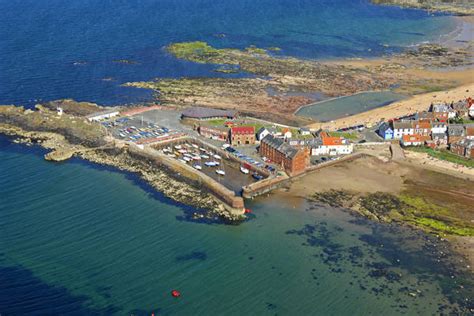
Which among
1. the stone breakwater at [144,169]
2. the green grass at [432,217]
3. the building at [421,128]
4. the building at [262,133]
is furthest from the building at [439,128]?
the stone breakwater at [144,169]

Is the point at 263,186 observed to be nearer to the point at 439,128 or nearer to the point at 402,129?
the point at 402,129

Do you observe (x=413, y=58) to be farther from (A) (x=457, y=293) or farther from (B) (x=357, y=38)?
(A) (x=457, y=293)

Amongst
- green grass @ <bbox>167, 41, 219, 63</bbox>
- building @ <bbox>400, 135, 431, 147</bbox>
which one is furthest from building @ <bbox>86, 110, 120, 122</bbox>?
building @ <bbox>400, 135, 431, 147</bbox>

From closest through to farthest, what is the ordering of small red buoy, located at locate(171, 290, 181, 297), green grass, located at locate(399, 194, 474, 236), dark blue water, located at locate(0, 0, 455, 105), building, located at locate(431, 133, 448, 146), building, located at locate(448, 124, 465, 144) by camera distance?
small red buoy, located at locate(171, 290, 181, 297)
green grass, located at locate(399, 194, 474, 236)
building, located at locate(448, 124, 465, 144)
building, located at locate(431, 133, 448, 146)
dark blue water, located at locate(0, 0, 455, 105)

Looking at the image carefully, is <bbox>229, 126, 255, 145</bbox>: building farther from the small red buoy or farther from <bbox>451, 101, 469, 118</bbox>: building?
<bbox>451, 101, 469, 118</bbox>: building

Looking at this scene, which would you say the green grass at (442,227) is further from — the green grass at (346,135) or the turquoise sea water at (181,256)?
the green grass at (346,135)

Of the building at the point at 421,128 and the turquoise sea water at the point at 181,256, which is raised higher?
the building at the point at 421,128
